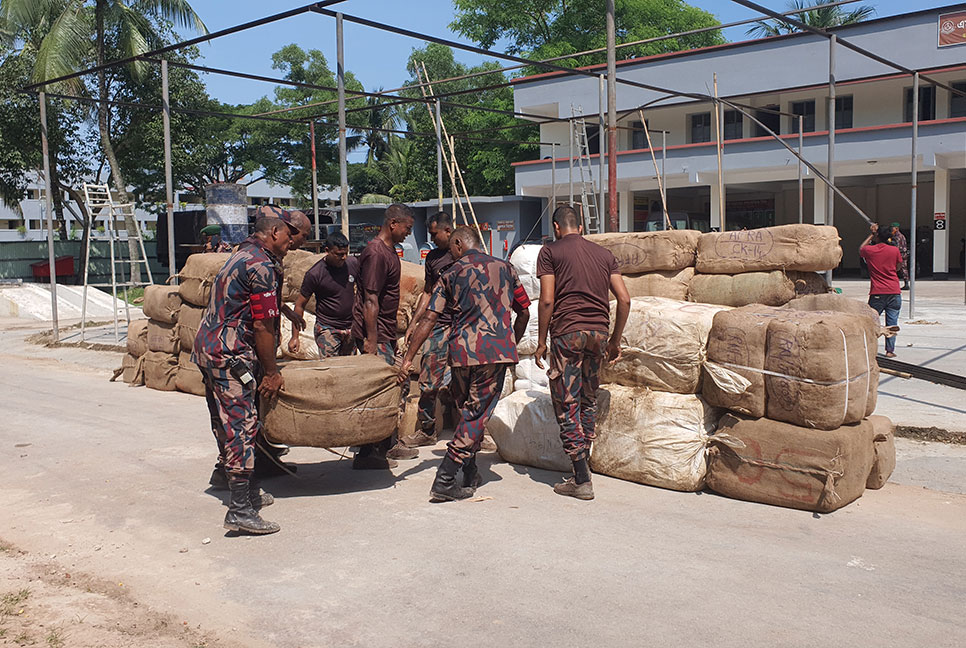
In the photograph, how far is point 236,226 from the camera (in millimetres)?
13867

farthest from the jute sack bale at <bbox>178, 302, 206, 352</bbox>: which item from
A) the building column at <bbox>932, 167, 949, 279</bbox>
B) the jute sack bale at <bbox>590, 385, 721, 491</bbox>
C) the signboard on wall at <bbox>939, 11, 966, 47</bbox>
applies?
the signboard on wall at <bbox>939, 11, 966, 47</bbox>

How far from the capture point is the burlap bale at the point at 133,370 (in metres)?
10.7

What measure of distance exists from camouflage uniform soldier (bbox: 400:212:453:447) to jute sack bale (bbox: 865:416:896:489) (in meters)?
2.95

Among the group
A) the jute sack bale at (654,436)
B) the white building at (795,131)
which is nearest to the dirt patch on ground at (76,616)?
the jute sack bale at (654,436)

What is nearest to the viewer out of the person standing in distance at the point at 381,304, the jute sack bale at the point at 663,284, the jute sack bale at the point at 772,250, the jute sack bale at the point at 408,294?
the person standing in distance at the point at 381,304

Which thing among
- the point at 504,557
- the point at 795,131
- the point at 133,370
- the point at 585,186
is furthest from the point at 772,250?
the point at 795,131

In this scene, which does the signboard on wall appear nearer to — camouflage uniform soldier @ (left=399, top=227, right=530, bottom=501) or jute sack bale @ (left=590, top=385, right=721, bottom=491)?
jute sack bale @ (left=590, top=385, right=721, bottom=491)

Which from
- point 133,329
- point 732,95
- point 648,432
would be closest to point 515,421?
point 648,432

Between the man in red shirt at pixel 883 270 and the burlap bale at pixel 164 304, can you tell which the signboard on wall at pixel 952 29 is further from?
the burlap bale at pixel 164 304

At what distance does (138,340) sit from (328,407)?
6.55 m

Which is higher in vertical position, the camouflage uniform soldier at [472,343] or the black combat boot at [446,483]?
the camouflage uniform soldier at [472,343]

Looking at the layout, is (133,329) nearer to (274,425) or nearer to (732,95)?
(274,425)

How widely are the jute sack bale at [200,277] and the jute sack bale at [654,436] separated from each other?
5301 mm

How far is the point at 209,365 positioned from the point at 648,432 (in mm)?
2821
